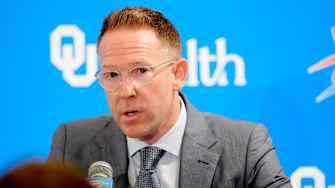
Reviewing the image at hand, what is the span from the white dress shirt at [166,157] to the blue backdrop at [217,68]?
0.64 m

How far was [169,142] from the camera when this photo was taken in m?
2.05

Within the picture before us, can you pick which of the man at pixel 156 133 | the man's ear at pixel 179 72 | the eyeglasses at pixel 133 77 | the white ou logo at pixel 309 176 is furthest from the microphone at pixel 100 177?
the white ou logo at pixel 309 176

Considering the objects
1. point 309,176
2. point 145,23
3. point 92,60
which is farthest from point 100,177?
point 309,176

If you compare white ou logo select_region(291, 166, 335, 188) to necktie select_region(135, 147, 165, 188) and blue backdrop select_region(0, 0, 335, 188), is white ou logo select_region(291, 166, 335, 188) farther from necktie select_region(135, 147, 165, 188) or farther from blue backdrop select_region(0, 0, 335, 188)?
necktie select_region(135, 147, 165, 188)

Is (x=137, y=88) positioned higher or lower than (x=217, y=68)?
lower

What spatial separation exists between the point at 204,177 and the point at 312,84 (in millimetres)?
1208

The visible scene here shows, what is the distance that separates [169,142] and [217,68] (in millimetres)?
801

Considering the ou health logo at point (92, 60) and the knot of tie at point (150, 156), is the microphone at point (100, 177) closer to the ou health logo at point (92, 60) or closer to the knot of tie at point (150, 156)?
the knot of tie at point (150, 156)

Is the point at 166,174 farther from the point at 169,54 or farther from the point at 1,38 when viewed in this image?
the point at 1,38

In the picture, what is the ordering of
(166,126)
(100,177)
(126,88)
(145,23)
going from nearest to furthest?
1. (100,177)
2. (126,88)
3. (145,23)
4. (166,126)

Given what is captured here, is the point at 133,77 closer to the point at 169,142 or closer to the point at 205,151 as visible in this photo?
the point at 169,142

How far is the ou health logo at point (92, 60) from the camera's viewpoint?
264 centimetres

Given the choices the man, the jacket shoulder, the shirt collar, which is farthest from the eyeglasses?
the jacket shoulder

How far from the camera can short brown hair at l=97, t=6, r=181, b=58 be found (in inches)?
77.5
